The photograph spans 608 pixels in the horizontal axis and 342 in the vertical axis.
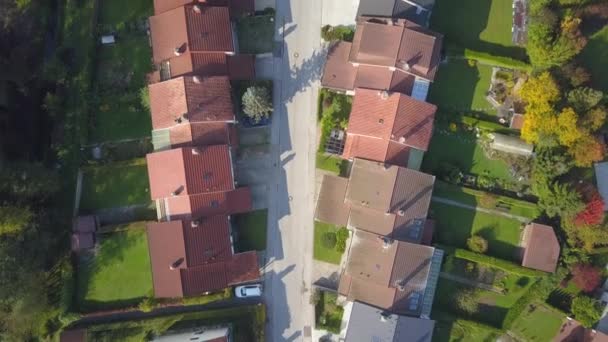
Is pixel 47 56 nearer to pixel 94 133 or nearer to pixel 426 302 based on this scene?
pixel 94 133

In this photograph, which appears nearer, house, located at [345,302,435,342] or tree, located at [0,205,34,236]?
tree, located at [0,205,34,236]

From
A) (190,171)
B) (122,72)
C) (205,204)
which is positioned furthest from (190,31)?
(205,204)

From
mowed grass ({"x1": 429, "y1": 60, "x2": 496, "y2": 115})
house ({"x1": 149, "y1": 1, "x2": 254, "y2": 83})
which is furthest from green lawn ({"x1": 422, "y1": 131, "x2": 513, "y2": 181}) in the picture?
house ({"x1": 149, "y1": 1, "x2": 254, "y2": 83})

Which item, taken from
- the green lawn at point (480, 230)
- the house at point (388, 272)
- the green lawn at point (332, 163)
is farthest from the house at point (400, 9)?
the house at point (388, 272)

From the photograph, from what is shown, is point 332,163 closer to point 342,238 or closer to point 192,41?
point 342,238

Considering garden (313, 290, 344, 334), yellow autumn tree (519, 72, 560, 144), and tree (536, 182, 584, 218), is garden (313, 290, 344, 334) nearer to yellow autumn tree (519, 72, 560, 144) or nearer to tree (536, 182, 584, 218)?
tree (536, 182, 584, 218)

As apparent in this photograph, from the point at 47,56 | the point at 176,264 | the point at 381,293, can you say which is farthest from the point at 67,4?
the point at 381,293

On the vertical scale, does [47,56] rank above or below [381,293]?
above

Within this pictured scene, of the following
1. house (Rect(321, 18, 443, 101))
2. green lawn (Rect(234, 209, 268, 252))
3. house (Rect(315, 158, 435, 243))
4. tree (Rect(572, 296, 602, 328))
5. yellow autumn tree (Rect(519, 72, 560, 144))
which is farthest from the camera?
green lawn (Rect(234, 209, 268, 252))
